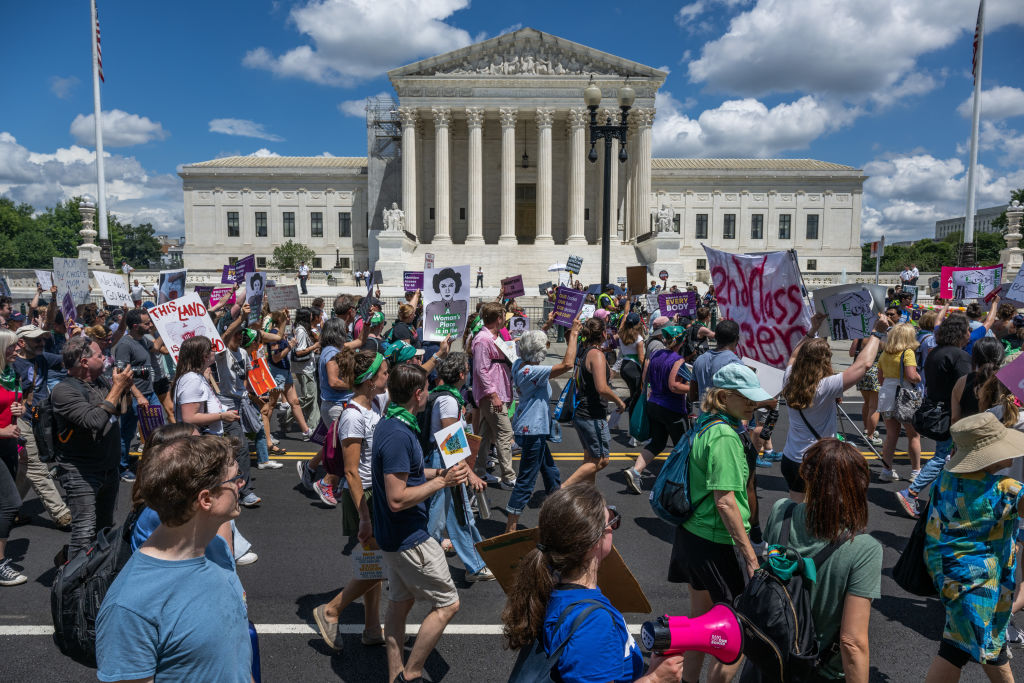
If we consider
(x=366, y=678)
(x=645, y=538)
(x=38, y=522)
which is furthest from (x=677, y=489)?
(x=38, y=522)

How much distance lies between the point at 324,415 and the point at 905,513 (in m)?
5.82

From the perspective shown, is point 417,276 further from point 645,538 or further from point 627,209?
point 627,209

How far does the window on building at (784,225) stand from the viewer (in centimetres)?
6322

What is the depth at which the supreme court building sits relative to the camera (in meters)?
48.5

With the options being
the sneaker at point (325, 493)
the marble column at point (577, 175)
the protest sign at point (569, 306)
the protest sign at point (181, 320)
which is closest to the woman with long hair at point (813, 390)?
the sneaker at point (325, 493)

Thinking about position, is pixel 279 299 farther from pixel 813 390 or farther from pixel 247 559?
pixel 813 390

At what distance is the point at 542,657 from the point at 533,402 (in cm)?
410

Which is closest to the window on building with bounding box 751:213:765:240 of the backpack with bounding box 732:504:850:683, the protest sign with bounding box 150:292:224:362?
the protest sign with bounding box 150:292:224:362

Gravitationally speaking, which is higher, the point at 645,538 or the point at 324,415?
the point at 324,415

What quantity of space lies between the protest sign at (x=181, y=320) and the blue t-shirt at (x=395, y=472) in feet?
14.0

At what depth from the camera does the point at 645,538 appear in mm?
6301

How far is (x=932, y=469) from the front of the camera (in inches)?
261

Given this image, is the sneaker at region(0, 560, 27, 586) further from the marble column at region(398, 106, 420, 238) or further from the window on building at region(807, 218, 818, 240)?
the window on building at region(807, 218, 818, 240)

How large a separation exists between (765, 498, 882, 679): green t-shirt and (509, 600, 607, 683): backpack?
1016 millimetres
